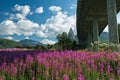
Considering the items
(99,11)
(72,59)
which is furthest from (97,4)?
(72,59)

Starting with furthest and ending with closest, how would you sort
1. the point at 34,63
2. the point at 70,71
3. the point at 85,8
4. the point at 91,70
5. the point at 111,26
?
the point at 85,8 → the point at 111,26 → the point at 34,63 → the point at 91,70 → the point at 70,71

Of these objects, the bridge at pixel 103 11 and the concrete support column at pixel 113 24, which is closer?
the concrete support column at pixel 113 24

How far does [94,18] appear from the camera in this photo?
159 ft

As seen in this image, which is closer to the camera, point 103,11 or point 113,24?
point 113,24

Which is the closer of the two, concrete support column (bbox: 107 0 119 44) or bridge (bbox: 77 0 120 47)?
concrete support column (bbox: 107 0 119 44)

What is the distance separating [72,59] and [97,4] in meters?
31.9

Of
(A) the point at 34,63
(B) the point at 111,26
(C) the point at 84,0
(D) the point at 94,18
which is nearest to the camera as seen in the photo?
(A) the point at 34,63

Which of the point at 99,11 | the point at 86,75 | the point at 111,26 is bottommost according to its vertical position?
the point at 86,75

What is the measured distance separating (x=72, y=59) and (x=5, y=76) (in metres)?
2.59

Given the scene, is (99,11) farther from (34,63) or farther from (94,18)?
(34,63)

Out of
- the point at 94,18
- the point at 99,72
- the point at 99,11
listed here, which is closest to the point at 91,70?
the point at 99,72

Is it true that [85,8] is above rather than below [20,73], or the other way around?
above

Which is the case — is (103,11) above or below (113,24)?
above

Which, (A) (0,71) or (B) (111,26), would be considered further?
(B) (111,26)
